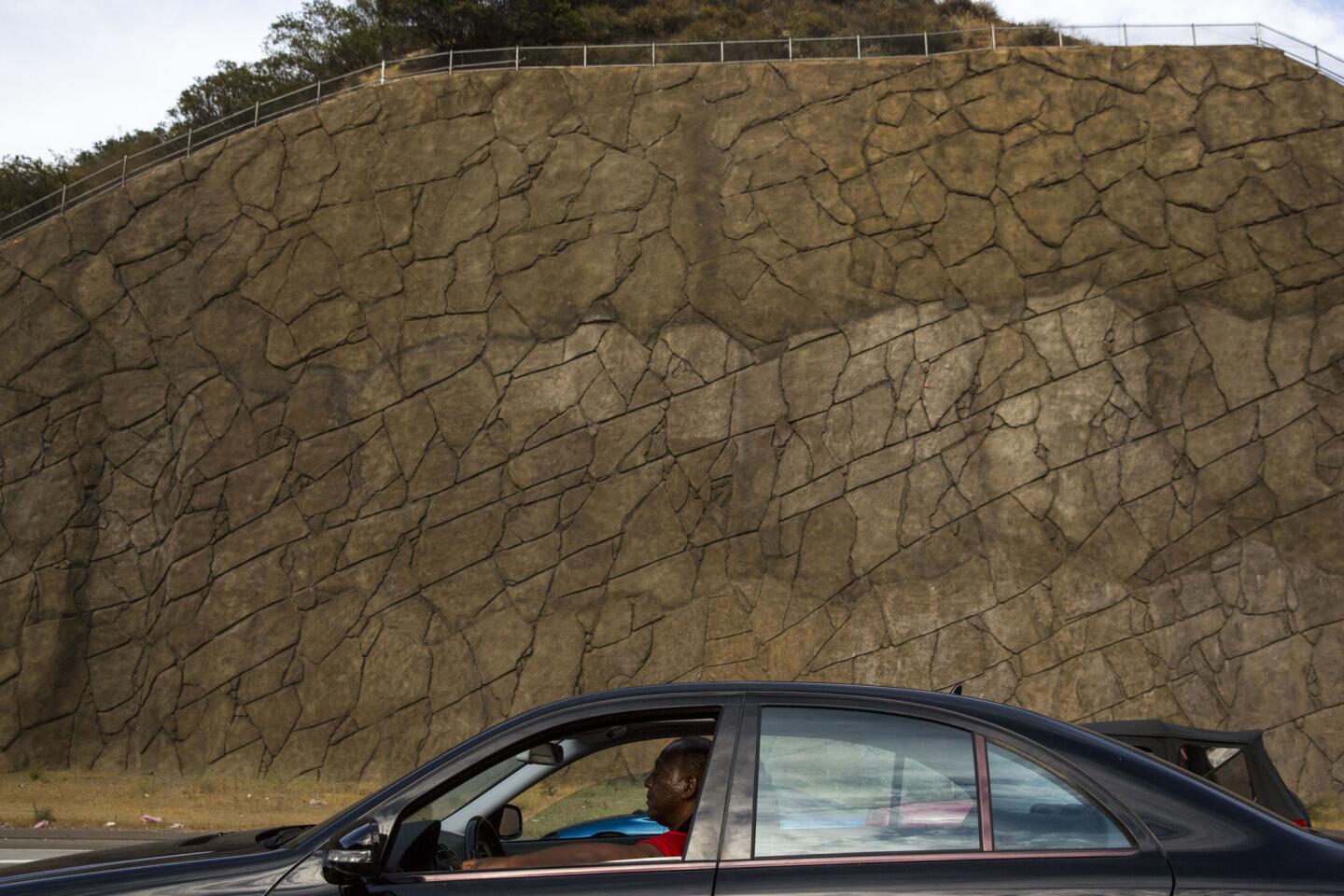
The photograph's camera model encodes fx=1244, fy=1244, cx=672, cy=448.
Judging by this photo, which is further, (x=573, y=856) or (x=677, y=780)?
(x=677, y=780)

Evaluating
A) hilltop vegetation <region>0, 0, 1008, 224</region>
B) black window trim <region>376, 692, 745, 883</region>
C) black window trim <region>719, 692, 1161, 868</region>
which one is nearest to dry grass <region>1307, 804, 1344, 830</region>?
black window trim <region>719, 692, 1161, 868</region>

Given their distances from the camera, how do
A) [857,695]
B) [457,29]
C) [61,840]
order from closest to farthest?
[857,695], [61,840], [457,29]

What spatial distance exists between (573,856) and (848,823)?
0.77m

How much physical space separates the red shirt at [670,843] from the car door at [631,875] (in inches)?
2.0

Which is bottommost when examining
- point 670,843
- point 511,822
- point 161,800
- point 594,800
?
point 670,843

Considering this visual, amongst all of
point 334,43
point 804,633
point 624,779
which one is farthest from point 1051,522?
point 334,43

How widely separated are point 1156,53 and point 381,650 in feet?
44.6

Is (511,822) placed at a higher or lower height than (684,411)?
lower

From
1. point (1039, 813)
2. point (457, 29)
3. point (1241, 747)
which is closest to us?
point (1039, 813)

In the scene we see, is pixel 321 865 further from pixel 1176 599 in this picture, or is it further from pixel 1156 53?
pixel 1156 53

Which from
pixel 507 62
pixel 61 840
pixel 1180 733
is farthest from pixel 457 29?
pixel 1180 733

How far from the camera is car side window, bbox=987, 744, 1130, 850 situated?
3.21 meters

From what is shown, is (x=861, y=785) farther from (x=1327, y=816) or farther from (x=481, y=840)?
(x=1327, y=816)

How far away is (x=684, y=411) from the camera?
16562mm
